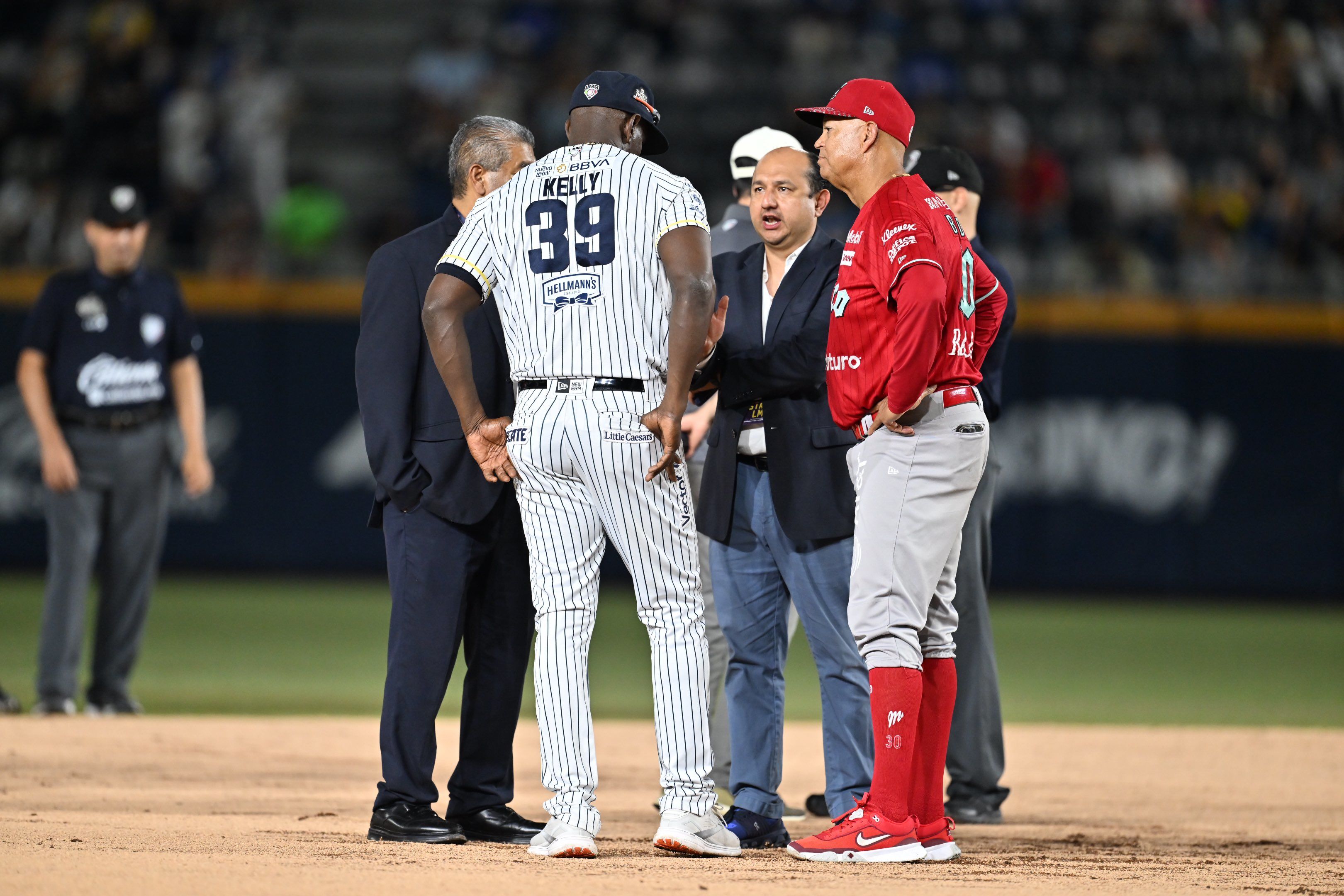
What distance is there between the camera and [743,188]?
6.00 m

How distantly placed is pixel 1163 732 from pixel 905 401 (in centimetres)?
420

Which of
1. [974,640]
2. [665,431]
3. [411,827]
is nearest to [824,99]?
[974,640]

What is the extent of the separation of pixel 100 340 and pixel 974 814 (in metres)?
4.96

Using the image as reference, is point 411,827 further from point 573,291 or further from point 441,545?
point 573,291

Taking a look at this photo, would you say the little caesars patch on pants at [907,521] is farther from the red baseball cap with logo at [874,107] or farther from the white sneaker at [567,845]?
the white sneaker at [567,845]

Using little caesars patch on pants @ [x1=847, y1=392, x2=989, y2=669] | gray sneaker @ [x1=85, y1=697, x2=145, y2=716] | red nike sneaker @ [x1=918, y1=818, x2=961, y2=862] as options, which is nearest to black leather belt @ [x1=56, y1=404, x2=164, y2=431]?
gray sneaker @ [x1=85, y1=697, x2=145, y2=716]

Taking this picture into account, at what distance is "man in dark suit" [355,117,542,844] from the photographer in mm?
4832

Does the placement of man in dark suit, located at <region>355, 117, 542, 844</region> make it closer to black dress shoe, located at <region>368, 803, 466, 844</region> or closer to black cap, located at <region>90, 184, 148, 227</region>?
black dress shoe, located at <region>368, 803, 466, 844</region>

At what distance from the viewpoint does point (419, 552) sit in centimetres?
489

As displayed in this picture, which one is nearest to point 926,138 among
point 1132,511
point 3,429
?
point 1132,511

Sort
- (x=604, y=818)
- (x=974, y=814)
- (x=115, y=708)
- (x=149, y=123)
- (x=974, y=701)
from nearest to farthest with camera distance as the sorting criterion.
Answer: (x=604, y=818) → (x=974, y=814) → (x=974, y=701) → (x=115, y=708) → (x=149, y=123)

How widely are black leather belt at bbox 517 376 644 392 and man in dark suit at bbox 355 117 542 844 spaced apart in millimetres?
531

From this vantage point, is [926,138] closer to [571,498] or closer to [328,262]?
[328,262]

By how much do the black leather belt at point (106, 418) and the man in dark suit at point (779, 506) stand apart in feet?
13.1
